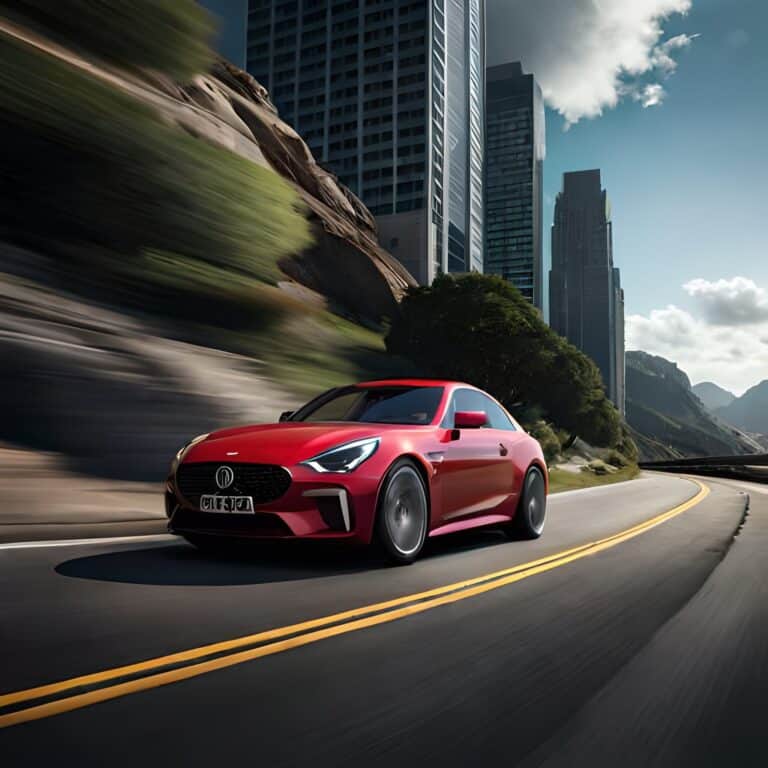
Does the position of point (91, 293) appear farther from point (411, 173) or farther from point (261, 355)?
point (411, 173)

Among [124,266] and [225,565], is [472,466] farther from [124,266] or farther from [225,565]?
[124,266]

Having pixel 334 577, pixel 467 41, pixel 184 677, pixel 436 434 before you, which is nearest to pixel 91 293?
pixel 436 434

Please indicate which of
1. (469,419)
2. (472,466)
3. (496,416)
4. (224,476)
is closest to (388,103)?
(496,416)

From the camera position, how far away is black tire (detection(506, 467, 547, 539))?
8227 millimetres

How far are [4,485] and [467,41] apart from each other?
6142 inches

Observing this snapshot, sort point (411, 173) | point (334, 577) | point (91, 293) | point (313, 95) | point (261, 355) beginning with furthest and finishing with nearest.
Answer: point (313, 95), point (411, 173), point (261, 355), point (91, 293), point (334, 577)

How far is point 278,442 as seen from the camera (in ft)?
19.4

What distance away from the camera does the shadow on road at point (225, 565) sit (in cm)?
524

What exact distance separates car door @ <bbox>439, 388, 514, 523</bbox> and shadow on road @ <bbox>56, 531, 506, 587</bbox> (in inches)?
20.4

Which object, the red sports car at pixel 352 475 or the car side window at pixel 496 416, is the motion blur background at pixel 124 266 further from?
the car side window at pixel 496 416

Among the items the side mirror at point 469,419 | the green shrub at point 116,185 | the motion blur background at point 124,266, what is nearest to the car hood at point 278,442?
the side mirror at point 469,419

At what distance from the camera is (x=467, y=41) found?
14850 centimetres

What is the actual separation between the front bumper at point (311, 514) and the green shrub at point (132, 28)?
7499 millimetres

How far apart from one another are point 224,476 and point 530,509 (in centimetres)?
385
